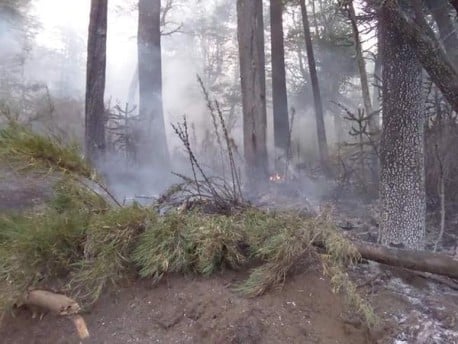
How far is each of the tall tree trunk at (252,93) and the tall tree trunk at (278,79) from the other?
345cm

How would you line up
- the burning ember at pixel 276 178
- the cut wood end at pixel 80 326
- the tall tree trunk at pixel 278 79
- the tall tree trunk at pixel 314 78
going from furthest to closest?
the tall tree trunk at pixel 314 78 → the tall tree trunk at pixel 278 79 → the burning ember at pixel 276 178 → the cut wood end at pixel 80 326

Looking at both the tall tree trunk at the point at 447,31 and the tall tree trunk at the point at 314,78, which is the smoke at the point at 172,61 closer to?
the tall tree trunk at the point at 314,78

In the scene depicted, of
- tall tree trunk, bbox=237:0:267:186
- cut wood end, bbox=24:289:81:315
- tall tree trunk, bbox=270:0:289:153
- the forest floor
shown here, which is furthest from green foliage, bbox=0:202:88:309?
tall tree trunk, bbox=270:0:289:153

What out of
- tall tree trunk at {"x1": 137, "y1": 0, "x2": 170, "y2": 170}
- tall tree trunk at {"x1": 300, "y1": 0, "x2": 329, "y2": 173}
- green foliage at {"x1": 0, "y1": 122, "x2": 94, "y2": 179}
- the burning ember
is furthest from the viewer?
tall tree trunk at {"x1": 300, "y1": 0, "x2": 329, "y2": 173}

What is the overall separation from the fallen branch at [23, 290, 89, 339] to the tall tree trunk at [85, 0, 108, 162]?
5724 mm

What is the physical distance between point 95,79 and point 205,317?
6.74 m

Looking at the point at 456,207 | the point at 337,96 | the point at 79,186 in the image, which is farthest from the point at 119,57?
the point at 79,186

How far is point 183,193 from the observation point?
13.1 ft

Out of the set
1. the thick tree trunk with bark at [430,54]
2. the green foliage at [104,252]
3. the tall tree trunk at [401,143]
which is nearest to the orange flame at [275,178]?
the tall tree trunk at [401,143]

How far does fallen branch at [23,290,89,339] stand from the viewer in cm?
289

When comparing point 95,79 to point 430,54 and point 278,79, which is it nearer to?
point 278,79

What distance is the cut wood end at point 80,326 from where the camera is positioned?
282cm

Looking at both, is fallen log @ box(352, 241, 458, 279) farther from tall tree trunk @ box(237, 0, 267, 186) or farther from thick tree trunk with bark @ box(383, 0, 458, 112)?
tall tree trunk @ box(237, 0, 267, 186)

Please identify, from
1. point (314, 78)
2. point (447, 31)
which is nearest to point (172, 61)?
point (314, 78)
